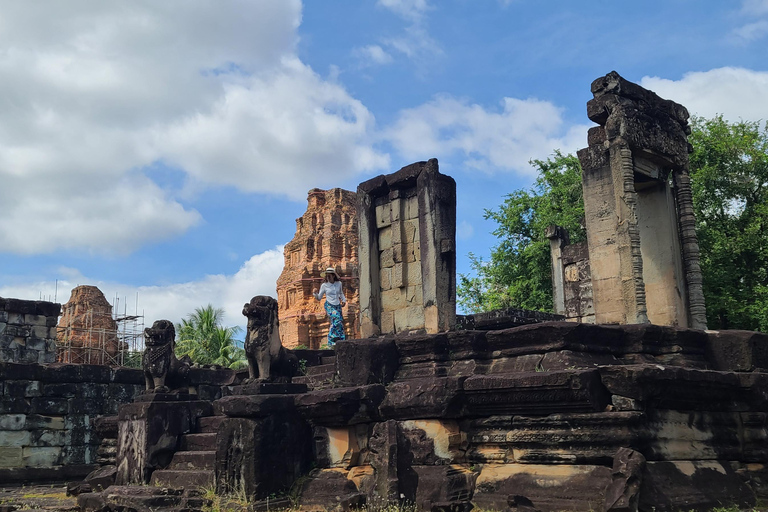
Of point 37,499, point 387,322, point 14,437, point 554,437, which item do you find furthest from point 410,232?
point 14,437

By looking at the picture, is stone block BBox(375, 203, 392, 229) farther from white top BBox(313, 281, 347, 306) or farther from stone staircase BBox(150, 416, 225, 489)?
stone staircase BBox(150, 416, 225, 489)

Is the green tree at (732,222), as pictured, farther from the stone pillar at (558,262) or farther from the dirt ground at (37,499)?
the dirt ground at (37,499)

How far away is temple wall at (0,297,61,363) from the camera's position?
46.6 feet

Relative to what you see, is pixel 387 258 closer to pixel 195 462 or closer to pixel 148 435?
pixel 195 462

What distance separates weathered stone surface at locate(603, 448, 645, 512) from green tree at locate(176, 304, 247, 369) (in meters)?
30.2

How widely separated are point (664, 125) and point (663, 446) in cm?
608

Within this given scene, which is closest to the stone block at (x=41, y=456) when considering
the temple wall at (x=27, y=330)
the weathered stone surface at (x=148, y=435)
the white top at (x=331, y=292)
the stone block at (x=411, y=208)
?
the temple wall at (x=27, y=330)

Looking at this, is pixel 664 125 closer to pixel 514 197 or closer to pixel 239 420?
pixel 239 420

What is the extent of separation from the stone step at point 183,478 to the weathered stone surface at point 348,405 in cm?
Answer: 140

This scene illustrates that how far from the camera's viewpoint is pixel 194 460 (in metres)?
9.20

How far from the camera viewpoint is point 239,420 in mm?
8055

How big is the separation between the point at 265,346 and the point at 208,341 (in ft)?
99.2

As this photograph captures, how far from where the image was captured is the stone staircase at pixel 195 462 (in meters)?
8.76

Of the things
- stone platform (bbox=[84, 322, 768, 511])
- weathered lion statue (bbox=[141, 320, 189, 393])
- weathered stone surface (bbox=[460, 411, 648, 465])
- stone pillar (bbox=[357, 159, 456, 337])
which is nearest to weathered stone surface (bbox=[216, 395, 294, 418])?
stone platform (bbox=[84, 322, 768, 511])
